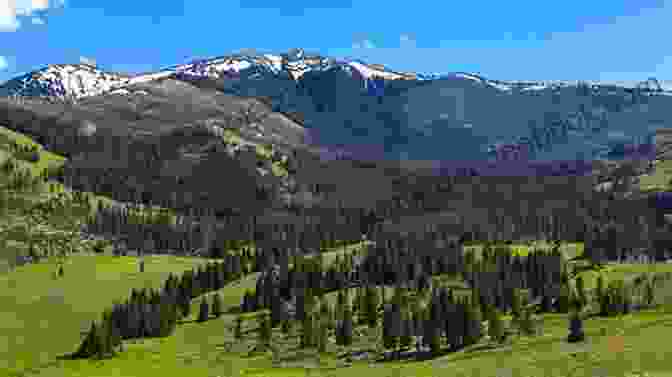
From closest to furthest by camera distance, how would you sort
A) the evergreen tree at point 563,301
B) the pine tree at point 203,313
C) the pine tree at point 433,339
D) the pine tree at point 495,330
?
1. the pine tree at point 495,330
2. the pine tree at point 433,339
3. the evergreen tree at point 563,301
4. the pine tree at point 203,313

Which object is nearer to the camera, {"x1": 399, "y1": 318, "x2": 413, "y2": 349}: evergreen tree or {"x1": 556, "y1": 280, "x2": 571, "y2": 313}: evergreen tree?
{"x1": 399, "y1": 318, "x2": 413, "y2": 349}: evergreen tree

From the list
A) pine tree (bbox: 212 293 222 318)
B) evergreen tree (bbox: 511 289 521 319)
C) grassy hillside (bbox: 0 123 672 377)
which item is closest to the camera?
grassy hillside (bbox: 0 123 672 377)

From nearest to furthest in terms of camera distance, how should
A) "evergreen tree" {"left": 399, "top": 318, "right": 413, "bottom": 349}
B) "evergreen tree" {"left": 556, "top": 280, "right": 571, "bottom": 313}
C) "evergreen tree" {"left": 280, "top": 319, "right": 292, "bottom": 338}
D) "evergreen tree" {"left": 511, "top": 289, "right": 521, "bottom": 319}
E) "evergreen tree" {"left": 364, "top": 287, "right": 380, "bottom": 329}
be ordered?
"evergreen tree" {"left": 399, "top": 318, "right": 413, "bottom": 349}, "evergreen tree" {"left": 511, "top": 289, "right": 521, "bottom": 319}, "evergreen tree" {"left": 556, "top": 280, "right": 571, "bottom": 313}, "evergreen tree" {"left": 364, "top": 287, "right": 380, "bottom": 329}, "evergreen tree" {"left": 280, "top": 319, "right": 292, "bottom": 338}

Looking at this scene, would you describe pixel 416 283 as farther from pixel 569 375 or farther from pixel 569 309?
pixel 569 375

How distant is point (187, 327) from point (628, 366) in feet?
376

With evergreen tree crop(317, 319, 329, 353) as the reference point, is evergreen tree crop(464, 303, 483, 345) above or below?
above

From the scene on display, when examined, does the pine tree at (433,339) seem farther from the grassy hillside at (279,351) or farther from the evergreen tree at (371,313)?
the evergreen tree at (371,313)

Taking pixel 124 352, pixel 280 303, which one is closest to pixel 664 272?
pixel 280 303

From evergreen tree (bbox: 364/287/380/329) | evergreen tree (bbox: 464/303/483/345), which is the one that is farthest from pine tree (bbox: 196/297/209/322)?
evergreen tree (bbox: 464/303/483/345)

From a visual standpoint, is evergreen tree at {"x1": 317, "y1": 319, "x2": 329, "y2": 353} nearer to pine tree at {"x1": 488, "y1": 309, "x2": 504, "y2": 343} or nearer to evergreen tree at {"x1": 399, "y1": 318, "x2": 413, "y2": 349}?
evergreen tree at {"x1": 399, "y1": 318, "x2": 413, "y2": 349}

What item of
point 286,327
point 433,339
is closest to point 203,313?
point 286,327

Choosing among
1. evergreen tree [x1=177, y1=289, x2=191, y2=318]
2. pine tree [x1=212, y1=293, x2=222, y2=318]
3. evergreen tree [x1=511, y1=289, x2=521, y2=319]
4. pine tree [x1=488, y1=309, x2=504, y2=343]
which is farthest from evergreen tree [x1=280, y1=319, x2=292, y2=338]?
pine tree [x1=488, y1=309, x2=504, y2=343]

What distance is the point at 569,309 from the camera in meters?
137

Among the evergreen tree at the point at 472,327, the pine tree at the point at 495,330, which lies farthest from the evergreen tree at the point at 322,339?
the pine tree at the point at 495,330
